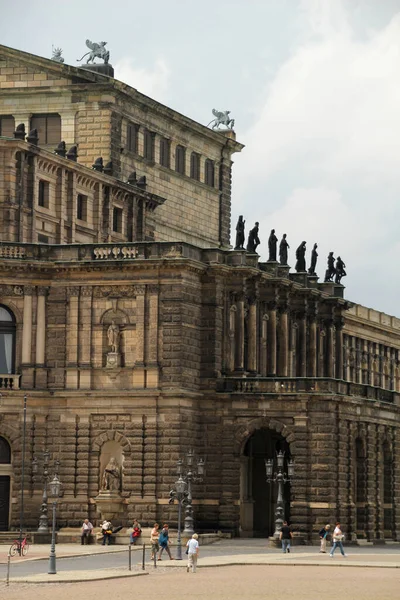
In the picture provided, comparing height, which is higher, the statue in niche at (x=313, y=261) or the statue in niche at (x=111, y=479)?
the statue in niche at (x=313, y=261)

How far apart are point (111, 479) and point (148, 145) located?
37.4 metres

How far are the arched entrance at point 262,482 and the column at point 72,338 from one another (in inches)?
521

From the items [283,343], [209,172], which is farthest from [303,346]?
[209,172]

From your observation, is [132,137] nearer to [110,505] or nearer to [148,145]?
[148,145]

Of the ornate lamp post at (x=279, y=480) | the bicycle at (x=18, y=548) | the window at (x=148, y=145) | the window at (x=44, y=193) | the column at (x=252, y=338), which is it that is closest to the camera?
the bicycle at (x=18, y=548)

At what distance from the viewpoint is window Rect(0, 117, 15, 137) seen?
152875 millimetres

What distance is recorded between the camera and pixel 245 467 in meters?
138

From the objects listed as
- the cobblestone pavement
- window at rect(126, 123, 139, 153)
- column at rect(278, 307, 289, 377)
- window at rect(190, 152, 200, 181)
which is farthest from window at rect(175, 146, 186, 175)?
the cobblestone pavement

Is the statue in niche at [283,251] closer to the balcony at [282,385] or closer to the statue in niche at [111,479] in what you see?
the balcony at [282,385]

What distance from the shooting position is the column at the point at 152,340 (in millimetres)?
130875

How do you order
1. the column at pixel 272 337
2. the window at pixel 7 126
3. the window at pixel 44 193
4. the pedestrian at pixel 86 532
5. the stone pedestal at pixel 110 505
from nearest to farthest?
the pedestrian at pixel 86 532, the stone pedestal at pixel 110 505, the window at pixel 44 193, the column at pixel 272 337, the window at pixel 7 126

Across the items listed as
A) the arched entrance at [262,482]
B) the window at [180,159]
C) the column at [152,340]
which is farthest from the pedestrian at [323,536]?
the window at [180,159]

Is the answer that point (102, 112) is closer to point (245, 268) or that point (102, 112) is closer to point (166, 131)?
point (166, 131)

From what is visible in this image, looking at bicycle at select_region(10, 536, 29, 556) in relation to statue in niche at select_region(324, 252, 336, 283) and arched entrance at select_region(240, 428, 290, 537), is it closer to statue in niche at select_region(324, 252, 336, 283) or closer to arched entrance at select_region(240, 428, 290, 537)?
arched entrance at select_region(240, 428, 290, 537)
